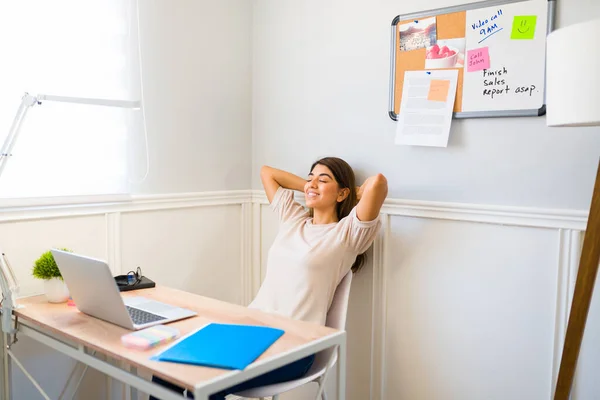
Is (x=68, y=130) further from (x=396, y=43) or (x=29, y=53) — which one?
(x=396, y=43)

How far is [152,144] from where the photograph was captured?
2.36 metres

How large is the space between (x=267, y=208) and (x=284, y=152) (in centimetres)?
29

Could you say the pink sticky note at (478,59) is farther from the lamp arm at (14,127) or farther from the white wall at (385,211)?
the lamp arm at (14,127)

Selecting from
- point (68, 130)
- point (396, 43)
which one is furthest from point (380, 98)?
point (68, 130)

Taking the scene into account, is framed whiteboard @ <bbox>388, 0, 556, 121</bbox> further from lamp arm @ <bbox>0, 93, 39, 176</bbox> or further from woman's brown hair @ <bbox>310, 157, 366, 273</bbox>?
lamp arm @ <bbox>0, 93, 39, 176</bbox>

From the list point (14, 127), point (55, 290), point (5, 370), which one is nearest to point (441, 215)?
point (55, 290)

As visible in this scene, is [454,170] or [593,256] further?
[454,170]

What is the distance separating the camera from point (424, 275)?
2160 millimetres

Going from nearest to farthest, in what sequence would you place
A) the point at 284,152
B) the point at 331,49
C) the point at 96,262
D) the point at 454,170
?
the point at 96,262
the point at 454,170
the point at 331,49
the point at 284,152

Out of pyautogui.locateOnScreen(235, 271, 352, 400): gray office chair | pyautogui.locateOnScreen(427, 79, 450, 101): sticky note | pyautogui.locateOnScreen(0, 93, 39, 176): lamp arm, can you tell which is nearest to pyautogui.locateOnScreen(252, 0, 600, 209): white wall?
A: pyautogui.locateOnScreen(427, 79, 450, 101): sticky note

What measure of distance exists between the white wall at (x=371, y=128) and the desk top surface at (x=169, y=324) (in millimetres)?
863

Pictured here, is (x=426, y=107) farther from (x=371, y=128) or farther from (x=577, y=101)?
(x=577, y=101)

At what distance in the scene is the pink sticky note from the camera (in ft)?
6.42

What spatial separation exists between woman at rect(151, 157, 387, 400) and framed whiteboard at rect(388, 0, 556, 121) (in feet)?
1.47
